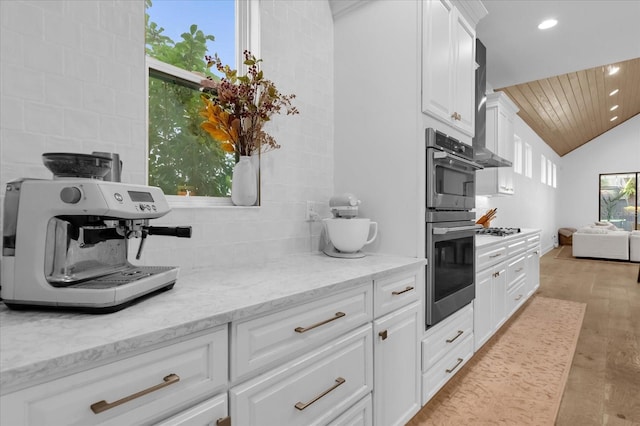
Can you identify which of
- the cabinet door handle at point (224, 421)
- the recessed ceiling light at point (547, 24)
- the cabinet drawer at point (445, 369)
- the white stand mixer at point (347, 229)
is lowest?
the cabinet drawer at point (445, 369)

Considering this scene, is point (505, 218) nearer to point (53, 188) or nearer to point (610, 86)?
point (610, 86)

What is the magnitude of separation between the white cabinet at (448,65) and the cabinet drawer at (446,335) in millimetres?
1248

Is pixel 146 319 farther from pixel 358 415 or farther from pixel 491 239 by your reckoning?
pixel 491 239

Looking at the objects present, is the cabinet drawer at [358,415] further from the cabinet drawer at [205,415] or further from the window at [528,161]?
the window at [528,161]

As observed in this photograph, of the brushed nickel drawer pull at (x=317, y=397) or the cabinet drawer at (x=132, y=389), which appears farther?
the brushed nickel drawer pull at (x=317, y=397)

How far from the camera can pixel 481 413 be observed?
2.01m

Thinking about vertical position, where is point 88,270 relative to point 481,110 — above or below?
below

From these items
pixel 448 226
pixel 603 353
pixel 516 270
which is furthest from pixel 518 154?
pixel 448 226

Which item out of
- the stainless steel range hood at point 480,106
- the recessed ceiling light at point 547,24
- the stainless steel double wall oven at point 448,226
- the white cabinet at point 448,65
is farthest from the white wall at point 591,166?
the stainless steel double wall oven at point 448,226

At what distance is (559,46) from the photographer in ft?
11.6

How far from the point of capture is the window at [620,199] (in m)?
10.3

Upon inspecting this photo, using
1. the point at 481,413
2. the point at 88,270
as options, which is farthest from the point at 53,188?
the point at 481,413

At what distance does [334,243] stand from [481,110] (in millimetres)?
2163

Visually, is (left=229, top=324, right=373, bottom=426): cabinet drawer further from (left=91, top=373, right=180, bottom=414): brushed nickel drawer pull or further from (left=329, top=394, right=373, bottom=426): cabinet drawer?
(left=91, top=373, right=180, bottom=414): brushed nickel drawer pull
